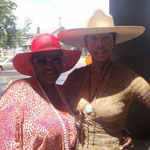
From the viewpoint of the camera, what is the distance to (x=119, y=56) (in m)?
4.18

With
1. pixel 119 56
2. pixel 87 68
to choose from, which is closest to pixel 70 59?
pixel 87 68

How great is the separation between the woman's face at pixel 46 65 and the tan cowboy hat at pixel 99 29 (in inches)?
13.1

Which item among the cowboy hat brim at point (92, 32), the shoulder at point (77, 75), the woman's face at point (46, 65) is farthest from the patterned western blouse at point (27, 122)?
the cowboy hat brim at point (92, 32)

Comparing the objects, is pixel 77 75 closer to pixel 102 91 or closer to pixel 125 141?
pixel 102 91

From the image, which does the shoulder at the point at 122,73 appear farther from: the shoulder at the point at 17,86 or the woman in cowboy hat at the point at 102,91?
the shoulder at the point at 17,86

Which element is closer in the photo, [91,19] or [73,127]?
[73,127]

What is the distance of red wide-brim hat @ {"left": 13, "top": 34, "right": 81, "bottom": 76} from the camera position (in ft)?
6.27

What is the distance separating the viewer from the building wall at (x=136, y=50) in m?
3.95

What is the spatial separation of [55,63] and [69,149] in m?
0.66

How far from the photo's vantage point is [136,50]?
414 centimetres

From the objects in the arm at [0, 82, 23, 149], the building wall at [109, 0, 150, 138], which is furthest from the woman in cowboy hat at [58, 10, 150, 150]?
the building wall at [109, 0, 150, 138]

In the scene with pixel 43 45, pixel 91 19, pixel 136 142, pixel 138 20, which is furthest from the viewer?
pixel 136 142

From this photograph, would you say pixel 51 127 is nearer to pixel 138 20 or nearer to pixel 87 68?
pixel 87 68

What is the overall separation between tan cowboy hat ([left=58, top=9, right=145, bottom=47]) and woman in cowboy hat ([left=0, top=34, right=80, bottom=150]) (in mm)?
249
